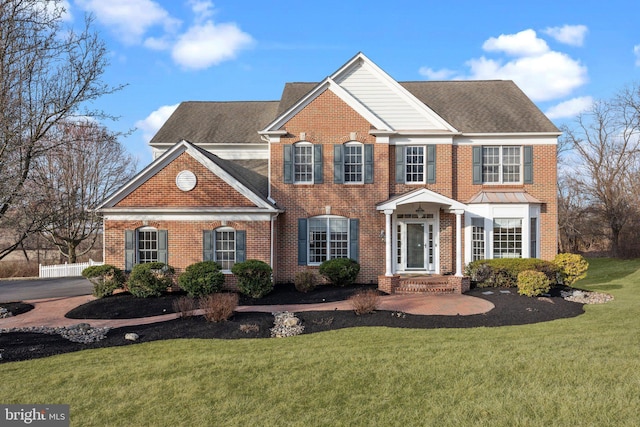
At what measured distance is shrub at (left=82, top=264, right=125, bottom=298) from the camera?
14328 millimetres

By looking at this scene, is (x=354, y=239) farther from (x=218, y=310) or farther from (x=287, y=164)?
(x=218, y=310)

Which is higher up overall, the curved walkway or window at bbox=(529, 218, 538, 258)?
window at bbox=(529, 218, 538, 258)

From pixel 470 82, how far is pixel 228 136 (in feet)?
40.3

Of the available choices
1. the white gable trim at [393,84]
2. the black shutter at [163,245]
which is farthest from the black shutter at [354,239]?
the black shutter at [163,245]

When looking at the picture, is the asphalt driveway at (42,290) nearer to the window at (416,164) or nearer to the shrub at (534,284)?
the window at (416,164)

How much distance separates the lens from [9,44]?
10.8 meters

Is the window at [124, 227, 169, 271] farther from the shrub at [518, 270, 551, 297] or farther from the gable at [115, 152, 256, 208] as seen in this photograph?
the shrub at [518, 270, 551, 297]

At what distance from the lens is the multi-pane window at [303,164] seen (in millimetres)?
17125

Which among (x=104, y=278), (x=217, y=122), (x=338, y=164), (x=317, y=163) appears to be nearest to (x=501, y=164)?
(x=338, y=164)

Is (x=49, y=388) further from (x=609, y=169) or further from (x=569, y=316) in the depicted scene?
(x=609, y=169)

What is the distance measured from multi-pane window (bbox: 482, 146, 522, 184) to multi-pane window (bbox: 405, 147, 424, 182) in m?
2.70

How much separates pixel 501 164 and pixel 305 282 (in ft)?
32.0

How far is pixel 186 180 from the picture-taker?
1530 centimetres

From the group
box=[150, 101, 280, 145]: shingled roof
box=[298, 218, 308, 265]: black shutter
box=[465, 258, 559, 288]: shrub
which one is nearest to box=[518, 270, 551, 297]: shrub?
box=[465, 258, 559, 288]: shrub
